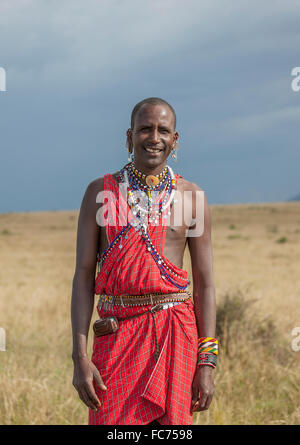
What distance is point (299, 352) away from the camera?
7379 millimetres

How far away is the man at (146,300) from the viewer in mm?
3010

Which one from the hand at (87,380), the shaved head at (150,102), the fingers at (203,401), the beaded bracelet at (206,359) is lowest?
the fingers at (203,401)

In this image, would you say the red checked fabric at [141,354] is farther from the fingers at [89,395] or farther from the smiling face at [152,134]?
the smiling face at [152,134]

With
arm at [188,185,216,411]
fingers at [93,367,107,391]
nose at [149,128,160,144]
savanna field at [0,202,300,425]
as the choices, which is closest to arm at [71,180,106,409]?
fingers at [93,367,107,391]

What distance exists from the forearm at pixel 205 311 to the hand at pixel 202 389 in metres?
0.20

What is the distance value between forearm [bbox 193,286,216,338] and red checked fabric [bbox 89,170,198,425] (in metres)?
0.10

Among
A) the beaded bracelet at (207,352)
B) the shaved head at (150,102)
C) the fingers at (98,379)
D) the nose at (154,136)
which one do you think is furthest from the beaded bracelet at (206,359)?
the shaved head at (150,102)

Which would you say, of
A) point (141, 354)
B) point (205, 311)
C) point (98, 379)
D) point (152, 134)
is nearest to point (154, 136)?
point (152, 134)

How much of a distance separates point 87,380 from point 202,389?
62 cm
